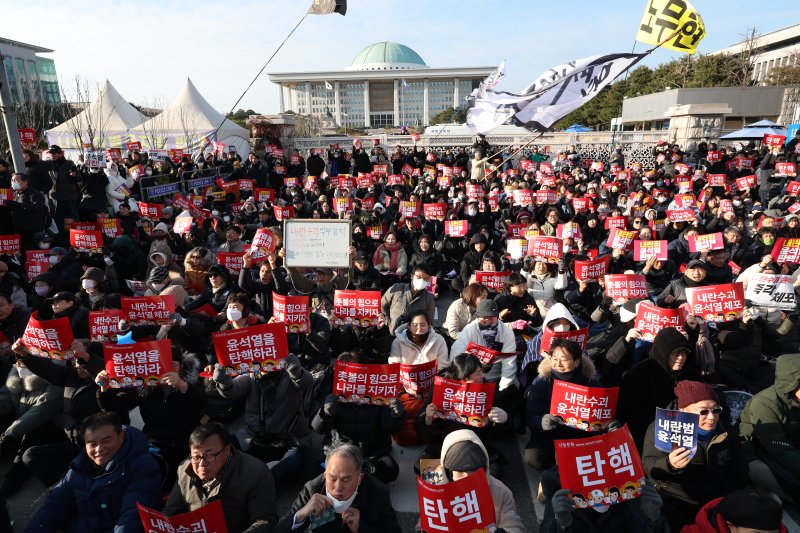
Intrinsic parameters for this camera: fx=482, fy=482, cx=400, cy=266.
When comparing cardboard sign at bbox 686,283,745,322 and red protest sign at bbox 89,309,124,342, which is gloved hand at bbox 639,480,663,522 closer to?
cardboard sign at bbox 686,283,745,322

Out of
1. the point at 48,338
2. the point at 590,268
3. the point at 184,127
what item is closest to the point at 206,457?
the point at 48,338

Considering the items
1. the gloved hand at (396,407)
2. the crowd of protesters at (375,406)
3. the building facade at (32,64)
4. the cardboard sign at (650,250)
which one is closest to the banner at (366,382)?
the gloved hand at (396,407)

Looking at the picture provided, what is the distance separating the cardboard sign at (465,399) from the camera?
3342 millimetres

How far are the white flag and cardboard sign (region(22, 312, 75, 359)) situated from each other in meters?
7.90

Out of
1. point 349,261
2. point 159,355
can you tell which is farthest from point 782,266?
point 159,355

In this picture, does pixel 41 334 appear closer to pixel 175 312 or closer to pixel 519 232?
pixel 175 312

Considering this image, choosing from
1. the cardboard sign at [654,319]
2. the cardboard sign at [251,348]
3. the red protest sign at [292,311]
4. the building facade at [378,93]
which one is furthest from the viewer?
the building facade at [378,93]

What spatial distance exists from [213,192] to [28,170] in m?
4.74

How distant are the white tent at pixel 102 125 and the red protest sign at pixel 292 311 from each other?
19487mm

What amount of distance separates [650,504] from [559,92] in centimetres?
793

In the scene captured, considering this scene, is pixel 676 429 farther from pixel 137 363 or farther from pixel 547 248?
pixel 547 248

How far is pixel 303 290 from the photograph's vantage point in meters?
6.12

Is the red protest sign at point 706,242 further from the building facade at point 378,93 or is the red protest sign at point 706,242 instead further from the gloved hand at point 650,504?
the building facade at point 378,93

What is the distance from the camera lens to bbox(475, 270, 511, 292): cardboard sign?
5.85 meters
